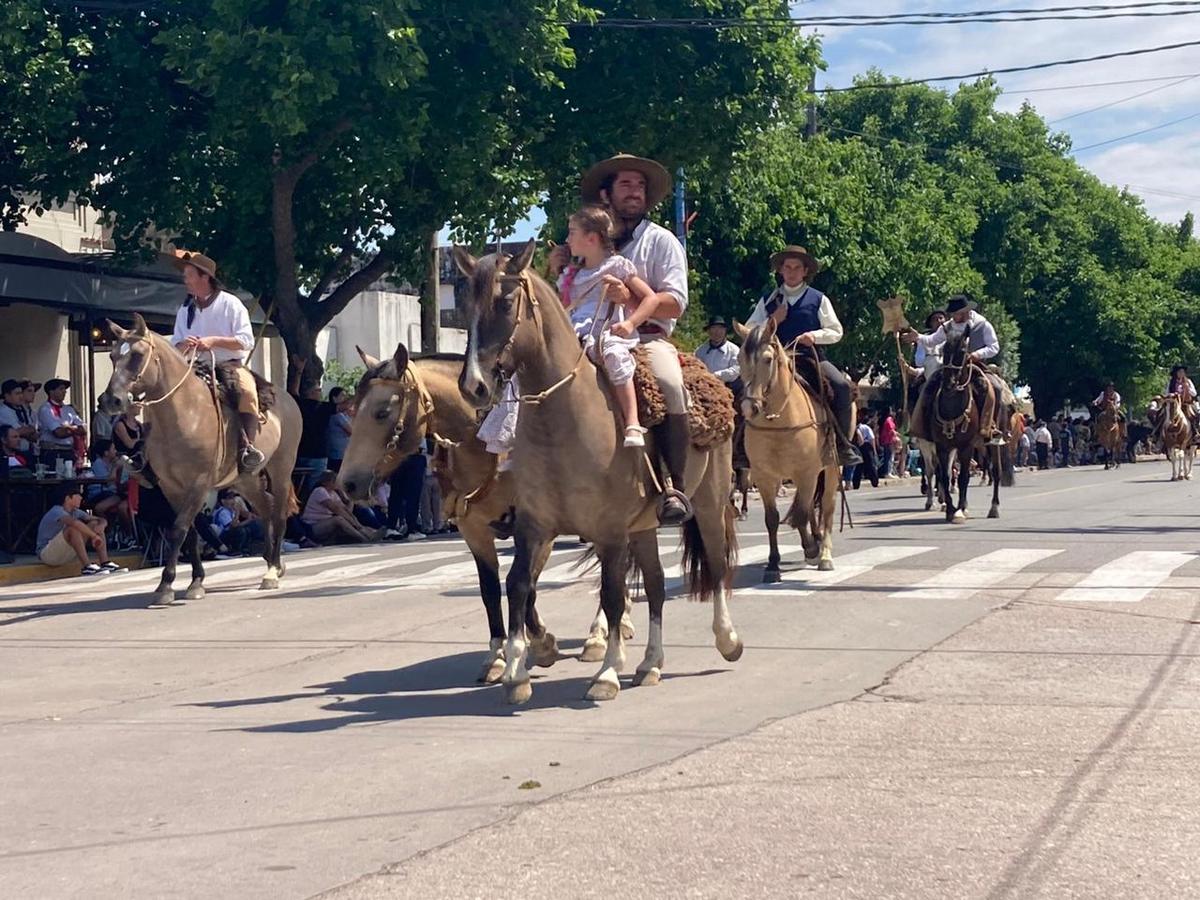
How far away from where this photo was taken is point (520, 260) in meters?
8.18

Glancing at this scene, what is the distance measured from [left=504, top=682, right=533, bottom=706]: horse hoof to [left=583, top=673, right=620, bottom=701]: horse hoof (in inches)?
14.5

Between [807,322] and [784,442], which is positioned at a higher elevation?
[807,322]

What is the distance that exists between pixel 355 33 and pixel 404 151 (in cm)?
191

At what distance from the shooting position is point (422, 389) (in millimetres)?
9680

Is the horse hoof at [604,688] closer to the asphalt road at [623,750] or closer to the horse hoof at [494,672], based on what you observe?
the asphalt road at [623,750]

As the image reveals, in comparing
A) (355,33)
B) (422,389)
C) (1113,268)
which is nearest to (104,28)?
(355,33)

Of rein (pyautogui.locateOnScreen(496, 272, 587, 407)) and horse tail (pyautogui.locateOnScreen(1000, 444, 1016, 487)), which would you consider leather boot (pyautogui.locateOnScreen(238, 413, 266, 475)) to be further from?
horse tail (pyautogui.locateOnScreen(1000, 444, 1016, 487))

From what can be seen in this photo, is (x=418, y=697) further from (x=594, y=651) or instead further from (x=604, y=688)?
(x=594, y=651)

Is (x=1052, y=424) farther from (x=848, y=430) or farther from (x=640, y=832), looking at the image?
(x=640, y=832)

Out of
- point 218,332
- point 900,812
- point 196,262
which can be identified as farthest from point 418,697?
point 196,262

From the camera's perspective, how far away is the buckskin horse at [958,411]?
2098 centimetres

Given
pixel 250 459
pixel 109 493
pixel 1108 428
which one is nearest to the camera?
pixel 250 459

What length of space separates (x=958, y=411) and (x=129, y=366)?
1116cm

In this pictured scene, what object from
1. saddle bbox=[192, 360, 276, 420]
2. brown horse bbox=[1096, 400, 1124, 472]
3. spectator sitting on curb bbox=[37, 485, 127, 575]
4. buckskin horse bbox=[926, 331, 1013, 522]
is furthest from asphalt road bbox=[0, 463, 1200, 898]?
brown horse bbox=[1096, 400, 1124, 472]
